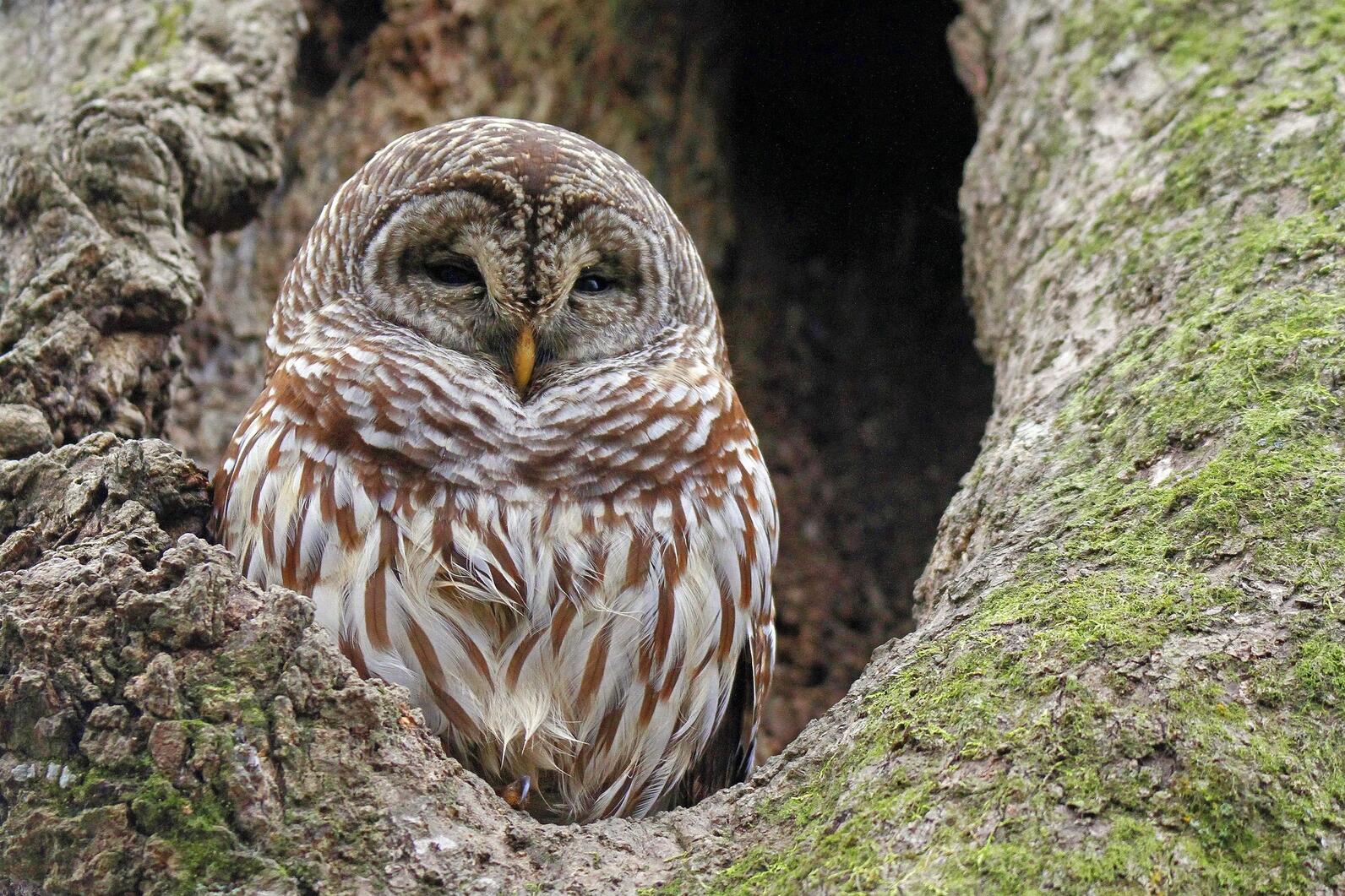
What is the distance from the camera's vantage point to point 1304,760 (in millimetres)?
2035

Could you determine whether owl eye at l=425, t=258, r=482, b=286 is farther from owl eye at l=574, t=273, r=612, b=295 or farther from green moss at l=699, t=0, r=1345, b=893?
green moss at l=699, t=0, r=1345, b=893

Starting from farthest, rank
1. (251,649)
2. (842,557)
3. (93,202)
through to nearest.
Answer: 1. (842,557)
2. (93,202)
3. (251,649)

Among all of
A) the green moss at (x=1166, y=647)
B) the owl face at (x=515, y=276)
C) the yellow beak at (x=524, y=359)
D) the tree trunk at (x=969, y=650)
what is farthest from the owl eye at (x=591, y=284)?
the green moss at (x=1166, y=647)

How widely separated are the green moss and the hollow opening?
2.42m

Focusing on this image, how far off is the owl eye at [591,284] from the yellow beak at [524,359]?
0.80 feet

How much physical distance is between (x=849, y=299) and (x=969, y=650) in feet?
12.2

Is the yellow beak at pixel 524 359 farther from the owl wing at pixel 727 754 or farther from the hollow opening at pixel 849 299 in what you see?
the hollow opening at pixel 849 299

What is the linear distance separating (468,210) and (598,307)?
430 millimetres

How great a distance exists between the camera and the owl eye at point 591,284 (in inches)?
137

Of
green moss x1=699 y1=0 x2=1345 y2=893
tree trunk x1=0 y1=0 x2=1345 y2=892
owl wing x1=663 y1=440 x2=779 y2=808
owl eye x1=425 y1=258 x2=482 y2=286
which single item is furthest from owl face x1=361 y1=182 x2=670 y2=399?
green moss x1=699 y1=0 x2=1345 y2=893

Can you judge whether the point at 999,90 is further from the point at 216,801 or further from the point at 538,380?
the point at 216,801

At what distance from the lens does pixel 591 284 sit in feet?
11.5

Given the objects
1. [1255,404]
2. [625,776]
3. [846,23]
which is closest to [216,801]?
[625,776]

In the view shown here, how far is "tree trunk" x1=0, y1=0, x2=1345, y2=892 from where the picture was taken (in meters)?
2.05
